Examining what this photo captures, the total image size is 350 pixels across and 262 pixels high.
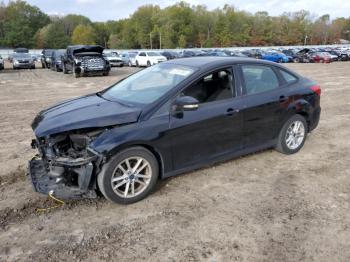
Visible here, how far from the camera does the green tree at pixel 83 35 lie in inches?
4366

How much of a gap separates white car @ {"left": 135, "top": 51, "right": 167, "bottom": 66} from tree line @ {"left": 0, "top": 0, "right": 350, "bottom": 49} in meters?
79.7

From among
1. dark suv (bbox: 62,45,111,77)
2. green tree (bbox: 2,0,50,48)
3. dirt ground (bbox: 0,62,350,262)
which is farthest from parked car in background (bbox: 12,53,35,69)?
green tree (bbox: 2,0,50,48)

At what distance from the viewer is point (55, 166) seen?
387cm

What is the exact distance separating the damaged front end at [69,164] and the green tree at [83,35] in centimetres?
11360

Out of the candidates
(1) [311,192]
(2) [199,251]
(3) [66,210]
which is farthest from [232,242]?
(3) [66,210]

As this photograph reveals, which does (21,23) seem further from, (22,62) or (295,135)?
(295,135)

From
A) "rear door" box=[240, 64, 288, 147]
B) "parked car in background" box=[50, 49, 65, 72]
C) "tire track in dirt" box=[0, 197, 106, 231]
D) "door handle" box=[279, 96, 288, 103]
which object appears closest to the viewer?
"tire track in dirt" box=[0, 197, 106, 231]

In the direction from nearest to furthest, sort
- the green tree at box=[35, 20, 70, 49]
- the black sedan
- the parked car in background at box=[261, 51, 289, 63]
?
the black sedan
the parked car in background at box=[261, 51, 289, 63]
the green tree at box=[35, 20, 70, 49]

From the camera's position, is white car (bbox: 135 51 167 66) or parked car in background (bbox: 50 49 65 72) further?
white car (bbox: 135 51 167 66)

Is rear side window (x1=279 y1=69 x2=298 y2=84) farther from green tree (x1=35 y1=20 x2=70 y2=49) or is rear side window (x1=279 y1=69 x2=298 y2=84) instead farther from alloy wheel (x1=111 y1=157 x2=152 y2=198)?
green tree (x1=35 y1=20 x2=70 y2=49)

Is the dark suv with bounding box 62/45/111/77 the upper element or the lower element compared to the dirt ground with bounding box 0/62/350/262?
upper

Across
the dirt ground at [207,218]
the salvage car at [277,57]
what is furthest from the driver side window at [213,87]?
the salvage car at [277,57]

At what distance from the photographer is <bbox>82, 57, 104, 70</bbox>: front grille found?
19562 millimetres

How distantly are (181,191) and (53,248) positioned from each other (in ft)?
5.59
